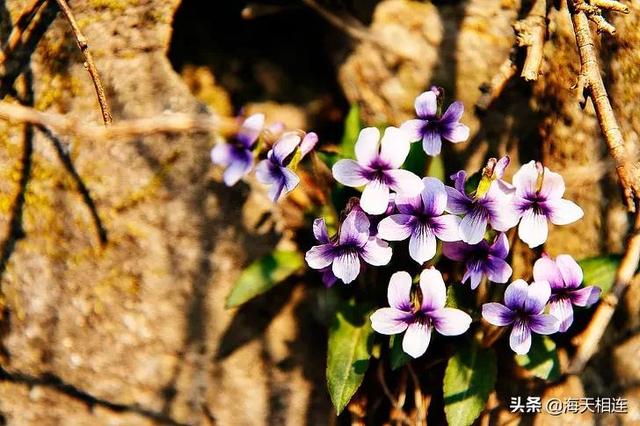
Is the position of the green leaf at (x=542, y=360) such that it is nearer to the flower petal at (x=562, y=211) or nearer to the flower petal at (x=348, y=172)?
the flower petal at (x=562, y=211)

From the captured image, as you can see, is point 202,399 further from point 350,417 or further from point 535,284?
point 535,284

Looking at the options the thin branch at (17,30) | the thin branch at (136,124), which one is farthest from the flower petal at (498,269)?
the thin branch at (17,30)

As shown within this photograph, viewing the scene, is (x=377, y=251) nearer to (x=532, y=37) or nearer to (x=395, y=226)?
(x=395, y=226)

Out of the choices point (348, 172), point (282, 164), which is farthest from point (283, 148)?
point (348, 172)

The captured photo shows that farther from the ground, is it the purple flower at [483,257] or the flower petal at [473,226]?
the flower petal at [473,226]

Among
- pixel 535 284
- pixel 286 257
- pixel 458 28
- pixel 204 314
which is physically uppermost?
pixel 458 28

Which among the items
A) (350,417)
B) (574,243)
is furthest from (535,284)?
(350,417)

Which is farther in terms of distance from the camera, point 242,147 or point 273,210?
point 273,210
